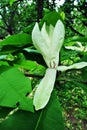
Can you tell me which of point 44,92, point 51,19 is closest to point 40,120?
point 44,92

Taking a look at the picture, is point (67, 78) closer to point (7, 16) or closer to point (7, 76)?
point (7, 76)

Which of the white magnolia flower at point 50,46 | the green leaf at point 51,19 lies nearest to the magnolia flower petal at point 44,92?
the white magnolia flower at point 50,46

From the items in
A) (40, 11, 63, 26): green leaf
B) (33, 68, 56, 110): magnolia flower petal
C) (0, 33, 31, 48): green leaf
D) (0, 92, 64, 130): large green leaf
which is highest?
(40, 11, 63, 26): green leaf

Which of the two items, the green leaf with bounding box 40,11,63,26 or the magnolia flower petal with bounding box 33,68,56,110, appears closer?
the magnolia flower petal with bounding box 33,68,56,110

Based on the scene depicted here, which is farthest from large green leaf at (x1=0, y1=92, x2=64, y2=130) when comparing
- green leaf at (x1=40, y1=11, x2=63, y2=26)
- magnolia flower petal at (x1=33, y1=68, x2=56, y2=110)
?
green leaf at (x1=40, y1=11, x2=63, y2=26)

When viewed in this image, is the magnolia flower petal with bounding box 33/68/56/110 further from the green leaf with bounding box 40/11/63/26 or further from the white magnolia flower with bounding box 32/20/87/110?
the green leaf with bounding box 40/11/63/26

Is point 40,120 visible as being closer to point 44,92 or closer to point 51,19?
point 44,92

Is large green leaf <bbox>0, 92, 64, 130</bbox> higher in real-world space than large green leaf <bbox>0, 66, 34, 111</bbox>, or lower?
lower
